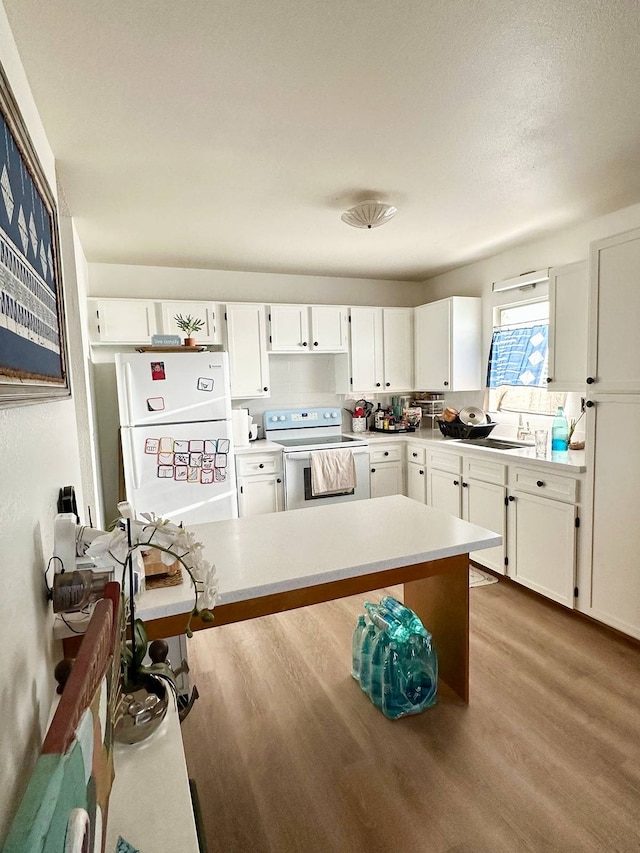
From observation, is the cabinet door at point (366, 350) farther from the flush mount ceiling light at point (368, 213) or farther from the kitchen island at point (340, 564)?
the kitchen island at point (340, 564)

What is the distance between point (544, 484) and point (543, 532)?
12.0 inches

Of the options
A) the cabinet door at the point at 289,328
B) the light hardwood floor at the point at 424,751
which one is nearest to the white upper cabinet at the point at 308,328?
the cabinet door at the point at 289,328

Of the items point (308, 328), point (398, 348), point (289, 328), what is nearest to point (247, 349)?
point (289, 328)

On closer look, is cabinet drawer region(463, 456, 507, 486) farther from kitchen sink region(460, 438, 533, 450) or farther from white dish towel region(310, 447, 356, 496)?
white dish towel region(310, 447, 356, 496)

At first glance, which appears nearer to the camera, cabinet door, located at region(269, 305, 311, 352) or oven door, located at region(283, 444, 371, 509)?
oven door, located at region(283, 444, 371, 509)

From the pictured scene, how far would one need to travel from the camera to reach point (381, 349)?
14.6 feet

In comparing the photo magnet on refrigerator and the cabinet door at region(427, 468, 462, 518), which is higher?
the photo magnet on refrigerator

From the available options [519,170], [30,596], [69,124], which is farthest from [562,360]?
[30,596]

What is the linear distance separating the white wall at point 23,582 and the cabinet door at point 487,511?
9.05ft

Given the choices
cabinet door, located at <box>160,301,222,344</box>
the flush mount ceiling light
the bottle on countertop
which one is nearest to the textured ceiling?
the flush mount ceiling light

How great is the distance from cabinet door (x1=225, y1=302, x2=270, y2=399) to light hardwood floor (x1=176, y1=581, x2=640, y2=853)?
2.06 metres

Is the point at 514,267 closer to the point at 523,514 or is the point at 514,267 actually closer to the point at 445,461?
the point at 445,461

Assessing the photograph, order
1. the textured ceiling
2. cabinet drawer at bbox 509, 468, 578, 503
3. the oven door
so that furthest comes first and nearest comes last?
the oven door → cabinet drawer at bbox 509, 468, 578, 503 → the textured ceiling

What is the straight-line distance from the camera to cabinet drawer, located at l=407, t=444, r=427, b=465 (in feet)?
13.3
